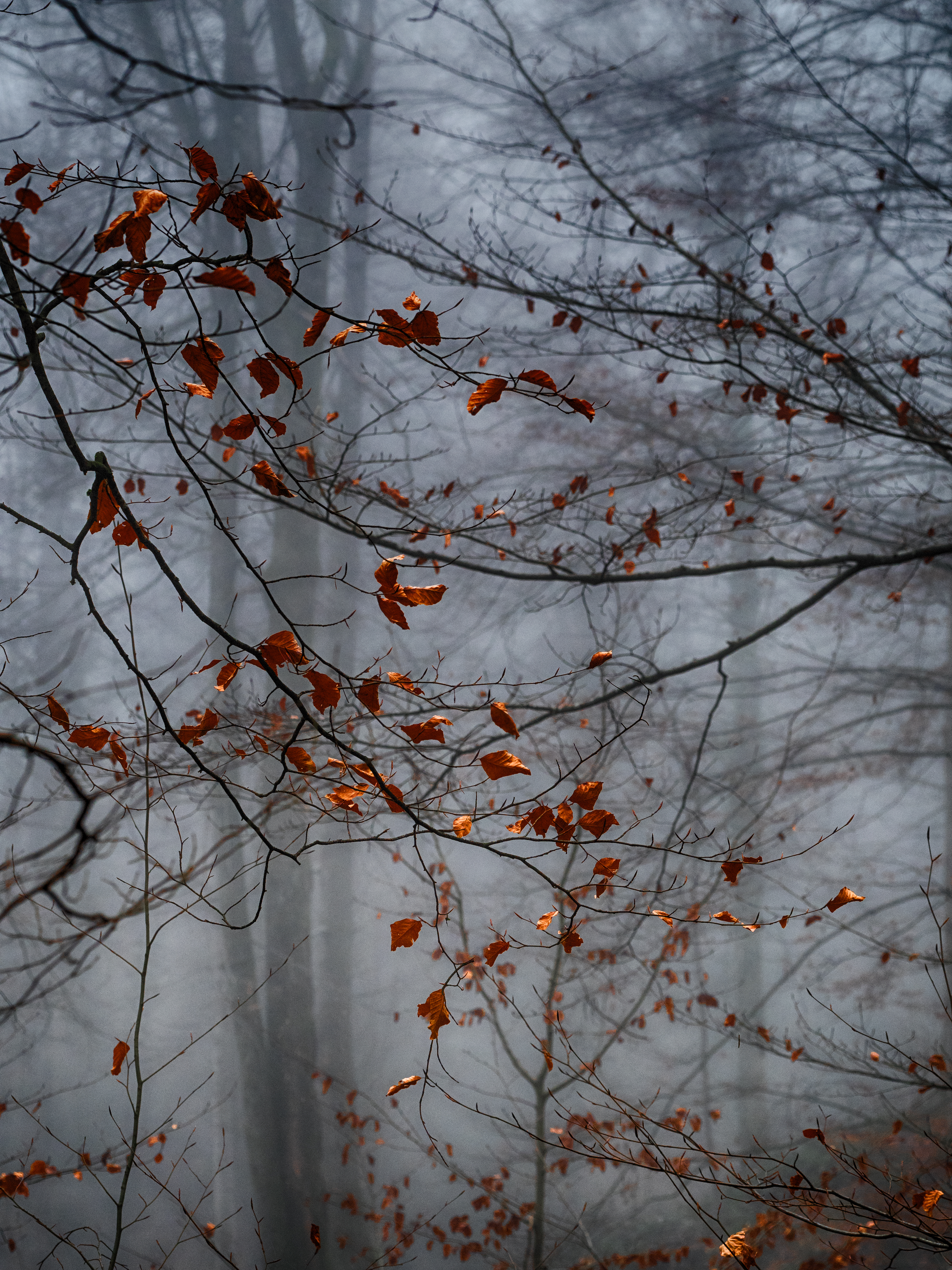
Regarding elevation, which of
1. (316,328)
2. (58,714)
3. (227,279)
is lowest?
(58,714)

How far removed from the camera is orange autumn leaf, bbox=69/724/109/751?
1.33 metres

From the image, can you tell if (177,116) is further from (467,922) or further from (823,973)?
(823,973)

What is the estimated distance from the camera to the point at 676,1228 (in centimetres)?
281

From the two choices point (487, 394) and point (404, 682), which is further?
point (404, 682)

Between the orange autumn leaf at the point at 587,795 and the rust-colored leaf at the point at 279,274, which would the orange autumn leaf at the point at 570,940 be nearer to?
the orange autumn leaf at the point at 587,795

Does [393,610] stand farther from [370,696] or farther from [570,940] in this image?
[570,940]

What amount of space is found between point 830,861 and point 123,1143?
2580 mm

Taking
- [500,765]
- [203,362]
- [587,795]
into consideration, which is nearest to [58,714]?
[203,362]

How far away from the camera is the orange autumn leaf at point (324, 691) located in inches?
40.3

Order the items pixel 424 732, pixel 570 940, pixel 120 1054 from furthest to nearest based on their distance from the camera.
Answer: pixel 120 1054
pixel 570 940
pixel 424 732

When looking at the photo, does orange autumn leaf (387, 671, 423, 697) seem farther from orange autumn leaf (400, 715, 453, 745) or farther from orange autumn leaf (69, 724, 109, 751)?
orange autumn leaf (69, 724, 109, 751)

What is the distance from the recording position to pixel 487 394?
100 centimetres

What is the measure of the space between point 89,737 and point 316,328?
73 cm

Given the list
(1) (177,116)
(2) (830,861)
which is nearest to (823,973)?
(2) (830,861)
